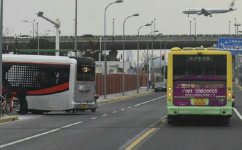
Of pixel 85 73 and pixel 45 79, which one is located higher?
pixel 85 73

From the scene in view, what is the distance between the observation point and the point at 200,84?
21156mm

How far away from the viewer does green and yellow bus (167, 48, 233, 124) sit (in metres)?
21.0

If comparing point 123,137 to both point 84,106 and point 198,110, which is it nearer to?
point 198,110

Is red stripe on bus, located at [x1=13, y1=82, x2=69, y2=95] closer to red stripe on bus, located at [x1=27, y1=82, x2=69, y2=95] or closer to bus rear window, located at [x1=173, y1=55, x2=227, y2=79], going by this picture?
red stripe on bus, located at [x1=27, y1=82, x2=69, y2=95]

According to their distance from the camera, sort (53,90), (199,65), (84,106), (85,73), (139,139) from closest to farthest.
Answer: (139,139) → (199,65) → (53,90) → (84,106) → (85,73)

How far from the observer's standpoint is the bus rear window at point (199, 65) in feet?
69.4

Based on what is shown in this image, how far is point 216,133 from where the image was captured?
18.7 metres

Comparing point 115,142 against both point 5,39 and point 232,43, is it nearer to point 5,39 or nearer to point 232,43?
point 232,43

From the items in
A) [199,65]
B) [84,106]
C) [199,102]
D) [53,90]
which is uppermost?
[199,65]

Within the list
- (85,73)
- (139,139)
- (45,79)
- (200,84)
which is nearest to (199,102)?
(200,84)

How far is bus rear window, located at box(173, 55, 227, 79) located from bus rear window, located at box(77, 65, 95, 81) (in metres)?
9.63

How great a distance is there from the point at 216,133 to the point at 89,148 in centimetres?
587

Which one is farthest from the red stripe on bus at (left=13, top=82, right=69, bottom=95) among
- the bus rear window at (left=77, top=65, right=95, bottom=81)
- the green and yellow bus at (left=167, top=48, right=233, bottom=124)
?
the green and yellow bus at (left=167, top=48, right=233, bottom=124)

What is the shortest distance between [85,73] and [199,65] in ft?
33.7
